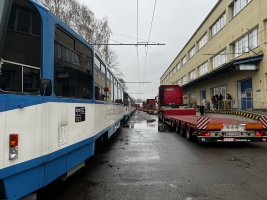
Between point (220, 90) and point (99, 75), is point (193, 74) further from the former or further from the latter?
point (99, 75)

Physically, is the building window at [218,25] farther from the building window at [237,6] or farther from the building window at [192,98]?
the building window at [192,98]

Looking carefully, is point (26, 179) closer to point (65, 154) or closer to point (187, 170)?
point (65, 154)

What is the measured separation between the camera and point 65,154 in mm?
4055

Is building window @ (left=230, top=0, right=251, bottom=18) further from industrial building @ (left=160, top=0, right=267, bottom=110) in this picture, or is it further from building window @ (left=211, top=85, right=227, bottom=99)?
building window @ (left=211, top=85, right=227, bottom=99)

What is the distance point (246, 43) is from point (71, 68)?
20432 millimetres

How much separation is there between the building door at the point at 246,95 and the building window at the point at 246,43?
281 cm

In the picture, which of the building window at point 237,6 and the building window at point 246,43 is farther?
the building window at point 237,6

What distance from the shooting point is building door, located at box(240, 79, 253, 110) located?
64.4ft

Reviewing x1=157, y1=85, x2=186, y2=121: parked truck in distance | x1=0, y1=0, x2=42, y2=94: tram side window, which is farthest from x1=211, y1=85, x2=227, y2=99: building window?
x1=0, y1=0, x2=42, y2=94: tram side window

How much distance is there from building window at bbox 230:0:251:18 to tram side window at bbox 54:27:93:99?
20.0 metres

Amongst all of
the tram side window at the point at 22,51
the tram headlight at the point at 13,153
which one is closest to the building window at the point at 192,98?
the tram side window at the point at 22,51

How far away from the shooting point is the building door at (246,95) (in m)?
19.6

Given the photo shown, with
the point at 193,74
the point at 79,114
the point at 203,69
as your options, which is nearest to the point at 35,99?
the point at 79,114

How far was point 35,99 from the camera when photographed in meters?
3.27
